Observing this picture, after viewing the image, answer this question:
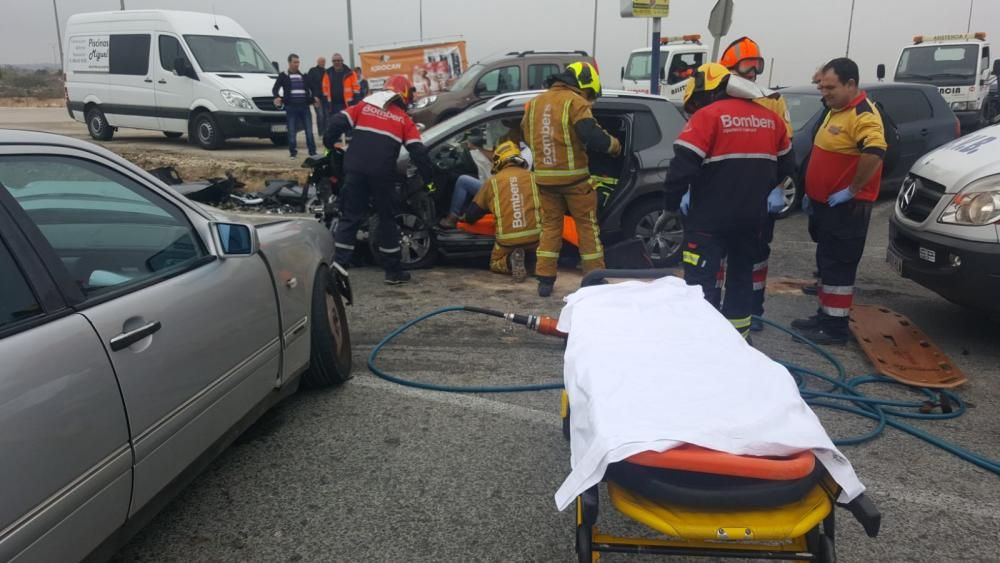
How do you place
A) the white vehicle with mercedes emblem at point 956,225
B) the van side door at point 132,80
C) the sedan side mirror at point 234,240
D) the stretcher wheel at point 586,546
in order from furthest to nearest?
1. the van side door at point 132,80
2. the white vehicle with mercedes emblem at point 956,225
3. the sedan side mirror at point 234,240
4. the stretcher wheel at point 586,546

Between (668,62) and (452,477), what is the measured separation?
701 inches

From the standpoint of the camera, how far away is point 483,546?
265 centimetres

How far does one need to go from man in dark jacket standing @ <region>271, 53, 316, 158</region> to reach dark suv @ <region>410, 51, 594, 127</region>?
6.66 feet

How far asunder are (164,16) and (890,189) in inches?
512

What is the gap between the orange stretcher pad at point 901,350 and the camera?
4.16 meters

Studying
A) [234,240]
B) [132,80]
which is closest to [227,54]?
[132,80]

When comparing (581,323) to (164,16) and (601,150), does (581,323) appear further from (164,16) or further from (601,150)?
(164,16)

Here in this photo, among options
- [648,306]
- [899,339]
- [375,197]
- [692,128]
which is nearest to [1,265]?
[648,306]

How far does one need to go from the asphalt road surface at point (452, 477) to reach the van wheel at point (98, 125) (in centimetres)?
1293

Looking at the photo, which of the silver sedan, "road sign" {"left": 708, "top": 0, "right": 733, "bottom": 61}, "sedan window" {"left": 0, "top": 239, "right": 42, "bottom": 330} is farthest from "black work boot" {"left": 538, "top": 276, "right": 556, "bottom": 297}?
"road sign" {"left": 708, "top": 0, "right": 733, "bottom": 61}

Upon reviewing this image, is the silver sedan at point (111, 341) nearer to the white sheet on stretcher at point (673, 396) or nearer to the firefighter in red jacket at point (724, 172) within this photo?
the white sheet on stretcher at point (673, 396)

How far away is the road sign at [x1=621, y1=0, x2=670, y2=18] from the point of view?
404 inches

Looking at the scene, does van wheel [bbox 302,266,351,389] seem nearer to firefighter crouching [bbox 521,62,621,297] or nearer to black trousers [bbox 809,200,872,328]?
firefighter crouching [bbox 521,62,621,297]

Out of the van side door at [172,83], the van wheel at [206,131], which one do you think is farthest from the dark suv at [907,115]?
the van side door at [172,83]
